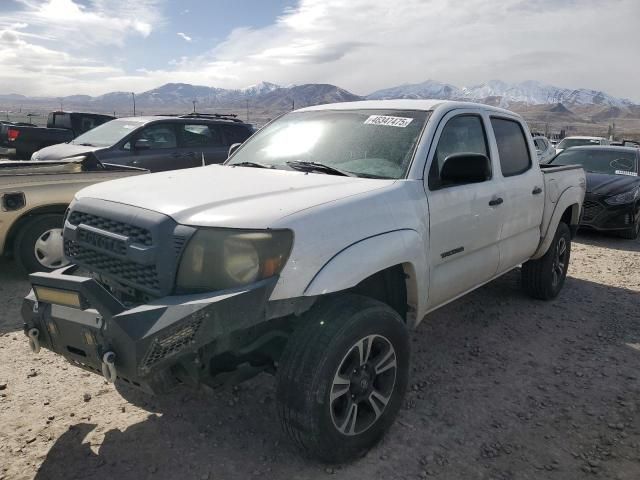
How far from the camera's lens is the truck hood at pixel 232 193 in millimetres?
2388

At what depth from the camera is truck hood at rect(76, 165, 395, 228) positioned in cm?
239

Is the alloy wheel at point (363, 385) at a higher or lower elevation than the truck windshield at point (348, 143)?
lower

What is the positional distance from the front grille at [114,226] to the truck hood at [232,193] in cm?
11

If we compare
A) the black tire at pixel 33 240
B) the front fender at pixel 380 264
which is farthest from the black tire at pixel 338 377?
the black tire at pixel 33 240

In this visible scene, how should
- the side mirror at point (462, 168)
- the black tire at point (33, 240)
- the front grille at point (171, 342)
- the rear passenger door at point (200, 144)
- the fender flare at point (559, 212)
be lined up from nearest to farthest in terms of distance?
the front grille at point (171, 342) < the side mirror at point (462, 168) < the fender flare at point (559, 212) < the black tire at point (33, 240) < the rear passenger door at point (200, 144)

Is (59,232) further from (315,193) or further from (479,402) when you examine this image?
(479,402)

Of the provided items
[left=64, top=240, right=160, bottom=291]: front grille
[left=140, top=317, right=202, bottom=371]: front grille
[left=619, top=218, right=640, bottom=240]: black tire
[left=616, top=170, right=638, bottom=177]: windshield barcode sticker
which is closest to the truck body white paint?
[left=64, top=240, right=160, bottom=291]: front grille

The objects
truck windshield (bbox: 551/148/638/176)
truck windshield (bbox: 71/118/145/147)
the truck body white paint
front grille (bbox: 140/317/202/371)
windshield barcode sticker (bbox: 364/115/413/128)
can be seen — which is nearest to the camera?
front grille (bbox: 140/317/202/371)

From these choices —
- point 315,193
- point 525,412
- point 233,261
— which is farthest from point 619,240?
point 233,261

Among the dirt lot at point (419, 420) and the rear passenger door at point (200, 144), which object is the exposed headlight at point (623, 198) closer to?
the dirt lot at point (419, 420)

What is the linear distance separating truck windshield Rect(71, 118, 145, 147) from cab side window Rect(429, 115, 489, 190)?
6.21m

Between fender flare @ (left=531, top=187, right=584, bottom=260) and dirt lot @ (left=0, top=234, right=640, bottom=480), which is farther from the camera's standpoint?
fender flare @ (left=531, top=187, right=584, bottom=260)

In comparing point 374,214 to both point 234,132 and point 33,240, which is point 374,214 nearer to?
point 33,240

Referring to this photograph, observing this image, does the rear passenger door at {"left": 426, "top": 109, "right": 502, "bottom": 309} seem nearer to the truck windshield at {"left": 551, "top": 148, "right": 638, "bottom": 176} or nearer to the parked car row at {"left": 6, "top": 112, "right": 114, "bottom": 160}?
the truck windshield at {"left": 551, "top": 148, "right": 638, "bottom": 176}
